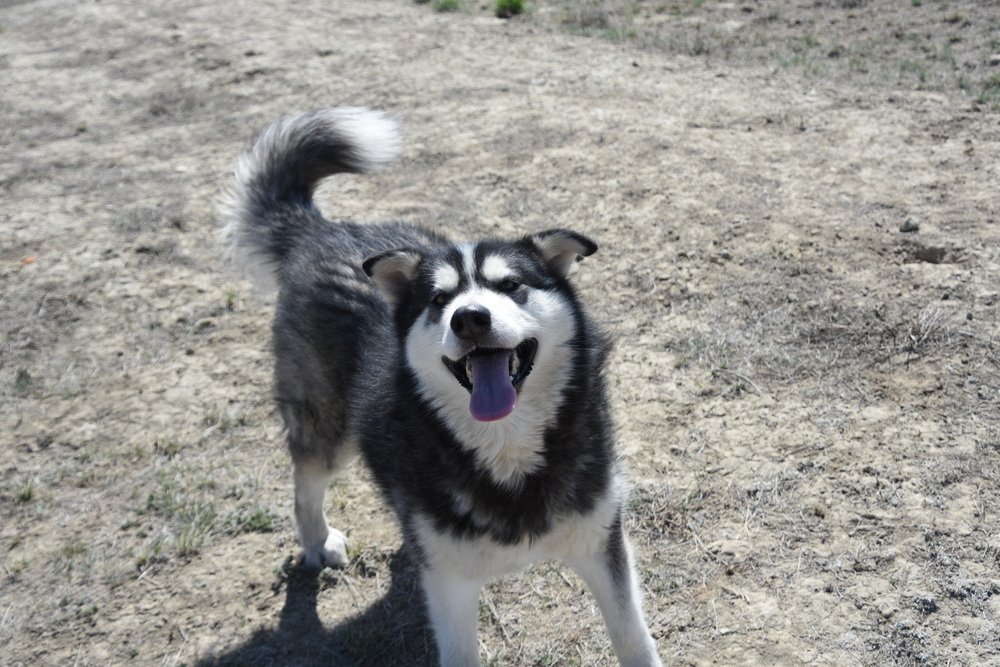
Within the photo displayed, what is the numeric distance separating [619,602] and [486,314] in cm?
133

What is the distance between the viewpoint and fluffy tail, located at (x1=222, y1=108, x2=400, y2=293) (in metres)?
4.32

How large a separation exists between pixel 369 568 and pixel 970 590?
2.75 metres

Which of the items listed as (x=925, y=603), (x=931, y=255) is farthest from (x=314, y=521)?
(x=931, y=255)

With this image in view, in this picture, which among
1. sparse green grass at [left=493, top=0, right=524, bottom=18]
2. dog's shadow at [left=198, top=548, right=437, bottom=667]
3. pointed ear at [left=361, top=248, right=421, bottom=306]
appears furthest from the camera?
→ sparse green grass at [left=493, top=0, right=524, bottom=18]

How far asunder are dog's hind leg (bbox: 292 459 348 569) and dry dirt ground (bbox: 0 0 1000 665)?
12 centimetres

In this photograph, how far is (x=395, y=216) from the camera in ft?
22.1

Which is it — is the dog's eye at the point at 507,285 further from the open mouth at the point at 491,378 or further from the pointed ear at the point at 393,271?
the pointed ear at the point at 393,271

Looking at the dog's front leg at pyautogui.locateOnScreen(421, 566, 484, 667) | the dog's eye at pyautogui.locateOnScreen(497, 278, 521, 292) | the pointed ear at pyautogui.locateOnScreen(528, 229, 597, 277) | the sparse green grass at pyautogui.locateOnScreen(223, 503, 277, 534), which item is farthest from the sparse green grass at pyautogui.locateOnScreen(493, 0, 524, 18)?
the dog's front leg at pyautogui.locateOnScreen(421, 566, 484, 667)

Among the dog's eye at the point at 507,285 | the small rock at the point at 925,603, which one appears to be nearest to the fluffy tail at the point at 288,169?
the dog's eye at the point at 507,285

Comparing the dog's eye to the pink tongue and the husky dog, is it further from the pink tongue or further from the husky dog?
the pink tongue

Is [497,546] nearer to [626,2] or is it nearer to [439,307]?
[439,307]

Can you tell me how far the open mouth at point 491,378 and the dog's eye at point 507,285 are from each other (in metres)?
0.26

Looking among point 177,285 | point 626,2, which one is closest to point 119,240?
point 177,285

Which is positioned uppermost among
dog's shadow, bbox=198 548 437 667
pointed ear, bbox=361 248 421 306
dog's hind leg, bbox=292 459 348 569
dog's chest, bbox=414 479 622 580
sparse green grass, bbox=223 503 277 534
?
pointed ear, bbox=361 248 421 306
